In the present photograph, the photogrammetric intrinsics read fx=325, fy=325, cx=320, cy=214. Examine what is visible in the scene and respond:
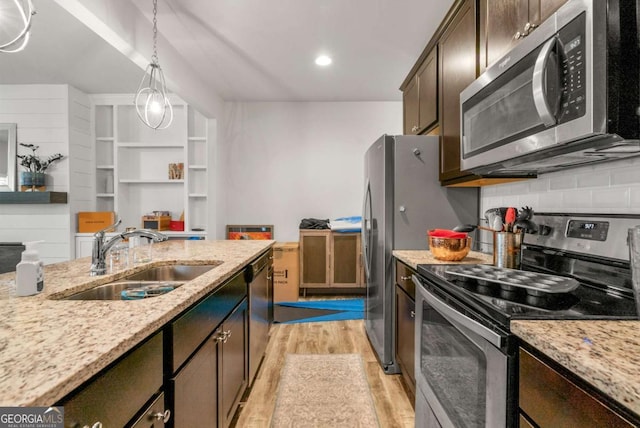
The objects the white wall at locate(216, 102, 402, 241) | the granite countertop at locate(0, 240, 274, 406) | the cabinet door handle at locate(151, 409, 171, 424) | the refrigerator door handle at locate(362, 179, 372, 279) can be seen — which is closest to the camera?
the granite countertop at locate(0, 240, 274, 406)

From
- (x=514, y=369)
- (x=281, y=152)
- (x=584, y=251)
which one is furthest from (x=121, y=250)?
(x=281, y=152)

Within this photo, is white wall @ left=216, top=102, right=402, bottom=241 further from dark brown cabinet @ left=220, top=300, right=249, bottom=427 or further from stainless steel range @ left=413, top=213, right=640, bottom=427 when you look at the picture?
stainless steel range @ left=413, top=213, right=640, bottom=427

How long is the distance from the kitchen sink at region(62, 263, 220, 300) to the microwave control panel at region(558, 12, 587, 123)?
5.54 feet

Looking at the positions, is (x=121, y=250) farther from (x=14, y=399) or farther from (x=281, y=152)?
(x=281, y=152)

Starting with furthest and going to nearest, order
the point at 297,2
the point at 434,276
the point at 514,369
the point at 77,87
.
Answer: the point at 77,87 < the point at 297,2 < the point at 434,276 < the point at 514,369

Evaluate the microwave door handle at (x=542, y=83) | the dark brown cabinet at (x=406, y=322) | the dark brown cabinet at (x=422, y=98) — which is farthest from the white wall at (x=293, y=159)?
the microwave door handle at (x=542, y=83)

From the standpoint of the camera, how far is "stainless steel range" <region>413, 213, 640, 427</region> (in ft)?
2.87

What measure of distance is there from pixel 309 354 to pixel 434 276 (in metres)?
1.62

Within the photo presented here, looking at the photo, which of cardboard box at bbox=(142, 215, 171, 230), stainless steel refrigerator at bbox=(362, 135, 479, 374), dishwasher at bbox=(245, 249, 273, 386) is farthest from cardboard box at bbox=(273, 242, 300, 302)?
stainless steel refrigerator at bbox=(362, 135, 479, 374)

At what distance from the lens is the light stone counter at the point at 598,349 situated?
54 cm

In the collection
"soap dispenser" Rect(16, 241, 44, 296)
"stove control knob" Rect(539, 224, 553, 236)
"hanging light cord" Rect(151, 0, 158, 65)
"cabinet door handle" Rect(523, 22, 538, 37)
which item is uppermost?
"hanging light cord" Rect(151, 0, 158, 65)

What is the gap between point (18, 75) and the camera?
3719mm

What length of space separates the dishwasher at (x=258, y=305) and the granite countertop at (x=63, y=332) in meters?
0.76

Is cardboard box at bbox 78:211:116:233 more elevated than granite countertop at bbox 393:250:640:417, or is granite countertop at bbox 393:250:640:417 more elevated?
cardboard box at bbox 78:211:116:233
